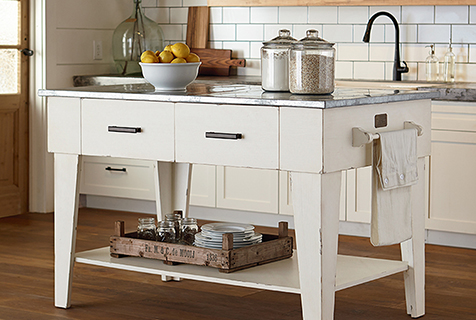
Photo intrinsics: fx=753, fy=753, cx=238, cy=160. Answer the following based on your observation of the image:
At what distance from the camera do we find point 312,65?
256 cm

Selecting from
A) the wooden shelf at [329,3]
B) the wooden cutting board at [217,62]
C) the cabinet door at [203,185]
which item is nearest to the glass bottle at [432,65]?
the wooden shelf at [329,3]

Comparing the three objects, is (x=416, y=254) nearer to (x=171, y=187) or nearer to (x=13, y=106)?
(x=171, y=187)

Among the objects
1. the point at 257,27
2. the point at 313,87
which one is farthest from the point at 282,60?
the point at 257,27

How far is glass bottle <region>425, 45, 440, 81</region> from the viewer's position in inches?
182

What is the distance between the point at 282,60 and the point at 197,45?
2.72m

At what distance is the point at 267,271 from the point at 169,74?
2.68 ft

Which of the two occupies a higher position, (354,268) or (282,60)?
(282,60)

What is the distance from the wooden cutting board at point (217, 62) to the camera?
5.28m

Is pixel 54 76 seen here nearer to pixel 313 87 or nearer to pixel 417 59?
pixel 417 59

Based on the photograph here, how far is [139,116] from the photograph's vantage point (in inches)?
106

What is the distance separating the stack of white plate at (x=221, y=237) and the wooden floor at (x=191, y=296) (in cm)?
31

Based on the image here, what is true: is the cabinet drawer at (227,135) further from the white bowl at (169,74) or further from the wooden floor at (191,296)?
the wooden floor at (191,296)

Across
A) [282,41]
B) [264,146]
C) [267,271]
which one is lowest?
[267,271]

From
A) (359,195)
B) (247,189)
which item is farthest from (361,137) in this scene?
(247,189)
